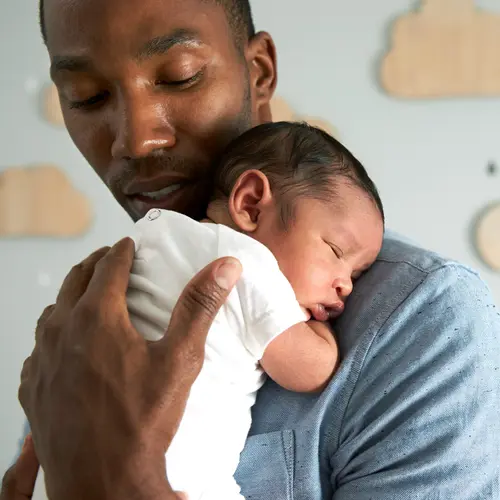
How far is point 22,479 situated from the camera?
915mm

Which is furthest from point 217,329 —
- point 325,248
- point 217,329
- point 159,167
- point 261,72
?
point 261,72

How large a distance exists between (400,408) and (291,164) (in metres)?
0.37

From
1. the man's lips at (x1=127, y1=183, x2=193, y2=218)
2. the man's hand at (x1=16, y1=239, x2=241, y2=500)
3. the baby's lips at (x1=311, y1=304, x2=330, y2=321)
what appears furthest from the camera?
the man's lips at (x1=127, y1=183, x2=193, y2=218)

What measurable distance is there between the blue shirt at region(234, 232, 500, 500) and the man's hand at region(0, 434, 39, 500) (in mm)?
319

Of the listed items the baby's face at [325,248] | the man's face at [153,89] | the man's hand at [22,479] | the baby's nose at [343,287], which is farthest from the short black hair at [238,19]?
the man's hand at [22,479]

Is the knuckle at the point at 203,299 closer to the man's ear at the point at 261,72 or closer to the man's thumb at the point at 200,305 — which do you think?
the man's thumb at the point at 200,305

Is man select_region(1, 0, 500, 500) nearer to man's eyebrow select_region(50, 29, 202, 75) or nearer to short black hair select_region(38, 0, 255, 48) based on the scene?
man's eyebrow select_region(50, 29, 202, 75)

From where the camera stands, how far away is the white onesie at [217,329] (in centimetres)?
75

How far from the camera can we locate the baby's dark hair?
2.96 feet

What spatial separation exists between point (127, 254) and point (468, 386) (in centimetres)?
44

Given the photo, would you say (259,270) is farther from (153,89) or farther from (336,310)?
(153,89)

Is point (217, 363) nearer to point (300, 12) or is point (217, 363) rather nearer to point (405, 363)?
point (405, 363)

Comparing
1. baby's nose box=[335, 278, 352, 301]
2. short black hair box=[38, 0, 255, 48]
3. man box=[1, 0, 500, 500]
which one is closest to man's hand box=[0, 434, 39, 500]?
man box=[1, 0, 500, 500]

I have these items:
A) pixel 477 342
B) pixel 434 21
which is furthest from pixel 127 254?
pixel 434 21
